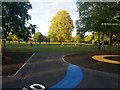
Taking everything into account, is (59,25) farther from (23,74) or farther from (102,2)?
(23,74)

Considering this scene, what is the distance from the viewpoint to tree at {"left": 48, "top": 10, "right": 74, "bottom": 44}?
9389 cm

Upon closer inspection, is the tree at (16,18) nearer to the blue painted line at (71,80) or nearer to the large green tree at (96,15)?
the large green tree at (96,15)

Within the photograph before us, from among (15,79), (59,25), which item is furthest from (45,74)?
(59,25)

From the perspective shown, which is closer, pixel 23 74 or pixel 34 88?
pixel 34 88

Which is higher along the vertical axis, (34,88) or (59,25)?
(59,25)

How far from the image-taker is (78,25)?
59219 millimetres

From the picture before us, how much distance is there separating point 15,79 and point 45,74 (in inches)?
111

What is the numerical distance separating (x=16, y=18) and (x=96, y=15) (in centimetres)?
1868

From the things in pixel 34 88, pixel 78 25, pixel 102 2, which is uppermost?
pixel 102 2

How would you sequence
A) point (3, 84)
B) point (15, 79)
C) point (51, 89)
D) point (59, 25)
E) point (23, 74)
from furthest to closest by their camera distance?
point (59, 25) → point (23, 74) → point (15, 79) → point (3, 84) → point (51, 89)

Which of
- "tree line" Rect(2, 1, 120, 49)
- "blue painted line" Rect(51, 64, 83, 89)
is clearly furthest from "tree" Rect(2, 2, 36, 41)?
"blue painted line" Rect(51, 64, 83, 89)

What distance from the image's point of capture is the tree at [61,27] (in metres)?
93.9

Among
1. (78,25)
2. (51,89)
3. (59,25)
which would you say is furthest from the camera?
(59,25)

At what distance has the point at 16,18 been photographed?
37.3 metres
